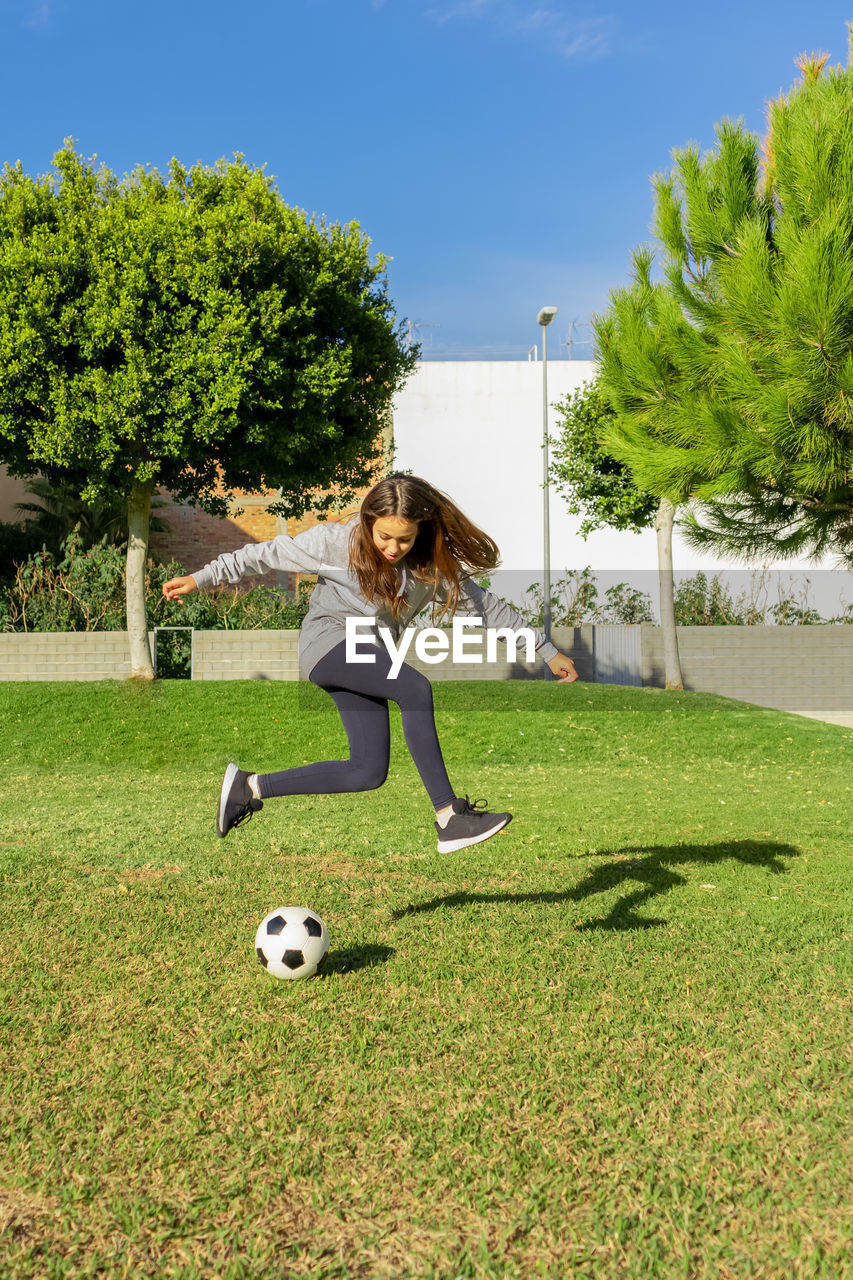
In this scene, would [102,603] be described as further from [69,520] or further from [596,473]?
[596,473]

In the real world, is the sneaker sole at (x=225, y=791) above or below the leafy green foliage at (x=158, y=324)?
below

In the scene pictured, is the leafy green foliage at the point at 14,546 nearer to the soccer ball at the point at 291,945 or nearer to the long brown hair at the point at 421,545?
the long brown hair at the point at 421,545

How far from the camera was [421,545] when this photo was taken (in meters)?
4.48

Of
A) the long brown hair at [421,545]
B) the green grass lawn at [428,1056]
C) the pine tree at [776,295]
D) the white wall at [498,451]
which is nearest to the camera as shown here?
the green grass lawn at [428,1056]

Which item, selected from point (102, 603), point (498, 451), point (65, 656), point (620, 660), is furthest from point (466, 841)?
point (498, 451)

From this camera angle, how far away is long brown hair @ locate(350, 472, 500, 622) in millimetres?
4227

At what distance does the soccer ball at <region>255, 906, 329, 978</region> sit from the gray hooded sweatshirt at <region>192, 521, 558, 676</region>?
1091 mm

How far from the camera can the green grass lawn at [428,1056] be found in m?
2.39

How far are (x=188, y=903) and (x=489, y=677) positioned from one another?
12.3 meters

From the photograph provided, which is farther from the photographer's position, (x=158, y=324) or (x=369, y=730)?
(x=158, y=324)

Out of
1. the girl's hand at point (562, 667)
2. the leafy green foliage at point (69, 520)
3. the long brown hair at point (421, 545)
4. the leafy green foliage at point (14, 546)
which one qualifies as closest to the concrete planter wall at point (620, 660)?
the leafy green foliage at point (69, 520)

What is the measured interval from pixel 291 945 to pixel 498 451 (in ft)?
82.6

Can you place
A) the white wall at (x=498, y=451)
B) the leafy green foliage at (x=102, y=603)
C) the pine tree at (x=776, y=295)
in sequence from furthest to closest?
the white wall at (x=498, y=451), the leafy green foliage at (x=102, y=603), the pine tree at (x=776, y=295)

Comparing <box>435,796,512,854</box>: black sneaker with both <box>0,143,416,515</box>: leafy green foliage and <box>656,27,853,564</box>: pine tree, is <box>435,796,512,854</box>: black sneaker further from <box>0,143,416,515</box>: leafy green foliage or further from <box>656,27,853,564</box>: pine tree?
<box>0,143,416,515</box>: leafy green foliage
